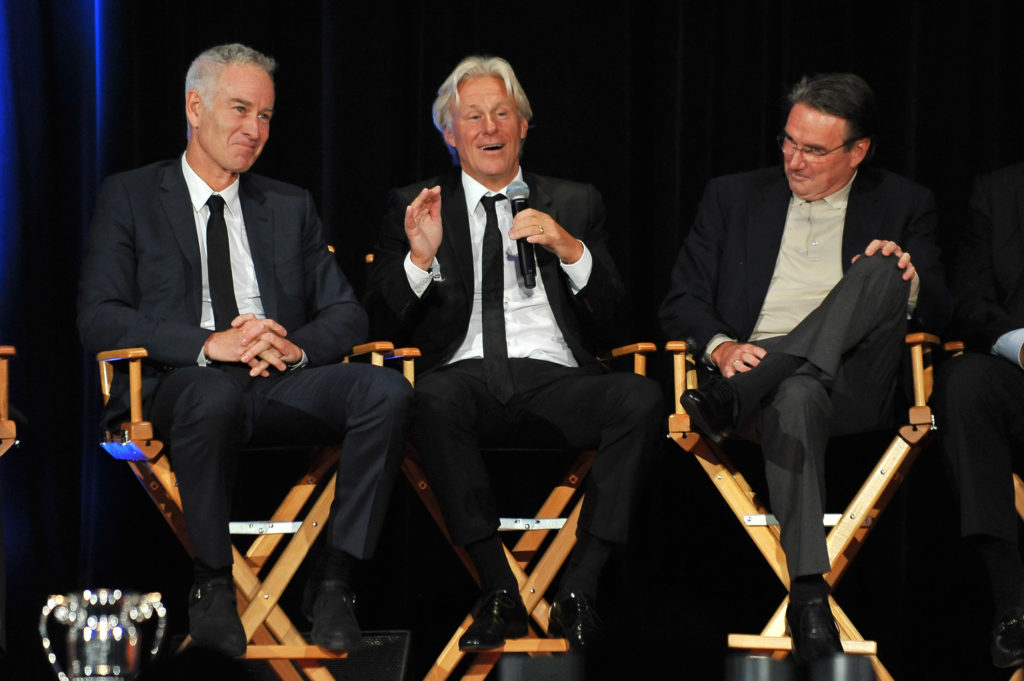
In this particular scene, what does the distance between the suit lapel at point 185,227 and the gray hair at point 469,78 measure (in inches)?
31.5

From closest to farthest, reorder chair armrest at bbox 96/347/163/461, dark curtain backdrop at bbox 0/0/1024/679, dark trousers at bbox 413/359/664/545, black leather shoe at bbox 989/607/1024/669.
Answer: black leather shoe at bbox 989/607/1024/669
chair armrest at bbox 96/347/163/461
dark trousers at bbox 413/359/664/545
dark curtain backdrop at bbox 0/0/1024/679

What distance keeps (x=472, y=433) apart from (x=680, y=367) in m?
0.57

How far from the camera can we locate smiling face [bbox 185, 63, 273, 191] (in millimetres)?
3486

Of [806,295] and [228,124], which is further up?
[228,124]

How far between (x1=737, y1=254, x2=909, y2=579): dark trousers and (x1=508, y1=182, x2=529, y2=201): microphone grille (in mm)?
794

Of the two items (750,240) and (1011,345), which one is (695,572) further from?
(1011,345)

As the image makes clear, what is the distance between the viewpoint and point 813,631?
286 cm

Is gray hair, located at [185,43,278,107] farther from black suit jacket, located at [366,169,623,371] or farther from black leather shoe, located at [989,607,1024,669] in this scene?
black leather shoe, located at [989,607,1024,669]

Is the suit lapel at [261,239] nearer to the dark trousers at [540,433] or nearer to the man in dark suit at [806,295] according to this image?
the dark trousers at [540,433]

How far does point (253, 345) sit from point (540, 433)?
79 cm

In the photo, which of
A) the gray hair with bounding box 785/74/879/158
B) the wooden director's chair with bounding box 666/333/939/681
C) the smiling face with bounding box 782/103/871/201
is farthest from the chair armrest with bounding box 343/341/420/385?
the gray hair with bounding box 785/74/879/158

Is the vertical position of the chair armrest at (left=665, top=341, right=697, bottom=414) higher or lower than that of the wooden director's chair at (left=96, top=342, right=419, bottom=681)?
higher

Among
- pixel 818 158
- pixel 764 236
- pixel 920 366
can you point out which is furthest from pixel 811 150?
pixel 920 366

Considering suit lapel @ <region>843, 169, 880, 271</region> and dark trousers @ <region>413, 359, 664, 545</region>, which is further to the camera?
suit lapel @ <region>843, 169, 880, 271</region>
